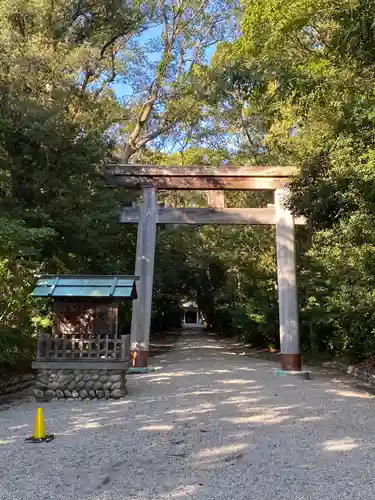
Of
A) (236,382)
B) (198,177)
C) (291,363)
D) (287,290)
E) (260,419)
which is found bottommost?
(260,419)

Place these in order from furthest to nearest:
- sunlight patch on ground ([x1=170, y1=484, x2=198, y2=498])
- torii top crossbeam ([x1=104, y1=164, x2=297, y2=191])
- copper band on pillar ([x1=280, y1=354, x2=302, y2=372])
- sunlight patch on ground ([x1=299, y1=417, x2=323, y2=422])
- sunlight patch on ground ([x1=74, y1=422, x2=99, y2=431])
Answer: torii top crossbeam ([x1=104, y1=164, x2=297, y2=191]) < copper band on pillar ([x1=280, y1=354, x2=302, y2=372]) < sunlight patch on ground ([x1=299, y1=417, x2=323, y2=422]) < sunlight patch on ground ([x1=74, y1=422, x2=99, y2=431]) < sunlight patch on ground ([x1=170, y1=484, x2=198, y2=498])

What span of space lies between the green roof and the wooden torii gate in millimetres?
2927

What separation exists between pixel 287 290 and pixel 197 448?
290 inches

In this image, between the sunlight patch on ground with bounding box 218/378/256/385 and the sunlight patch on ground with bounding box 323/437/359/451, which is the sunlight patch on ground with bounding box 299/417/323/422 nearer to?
the sunlight patch on ground with bounding box 323/437/359/451

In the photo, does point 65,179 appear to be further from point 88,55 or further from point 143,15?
point 143,15

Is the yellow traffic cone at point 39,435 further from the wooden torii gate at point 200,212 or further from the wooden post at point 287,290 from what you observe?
the wooden post at point 287,290

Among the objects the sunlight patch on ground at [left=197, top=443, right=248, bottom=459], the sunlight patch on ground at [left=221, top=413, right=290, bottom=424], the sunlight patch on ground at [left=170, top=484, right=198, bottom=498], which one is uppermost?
the sunlight patch on ground at [left=221, top=413, right=290, bottom=424]

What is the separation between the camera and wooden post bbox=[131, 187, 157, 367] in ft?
37.7

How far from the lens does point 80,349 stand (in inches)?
327

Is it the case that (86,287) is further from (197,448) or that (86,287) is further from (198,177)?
(198,177)

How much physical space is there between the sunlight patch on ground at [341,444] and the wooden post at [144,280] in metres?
6.98

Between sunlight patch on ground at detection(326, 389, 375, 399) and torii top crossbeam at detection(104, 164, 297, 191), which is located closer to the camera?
sunlight patch on ground at detection(326, 389, 375, 399)

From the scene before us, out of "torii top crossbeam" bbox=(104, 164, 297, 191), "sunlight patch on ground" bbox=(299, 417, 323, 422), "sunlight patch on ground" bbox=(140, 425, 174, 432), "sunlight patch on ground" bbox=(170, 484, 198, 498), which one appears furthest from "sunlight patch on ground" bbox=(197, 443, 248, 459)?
"torii top crossbeam" bbox=(104, 164, 297, 191)

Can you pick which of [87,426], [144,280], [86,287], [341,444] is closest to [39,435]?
[87,426]
